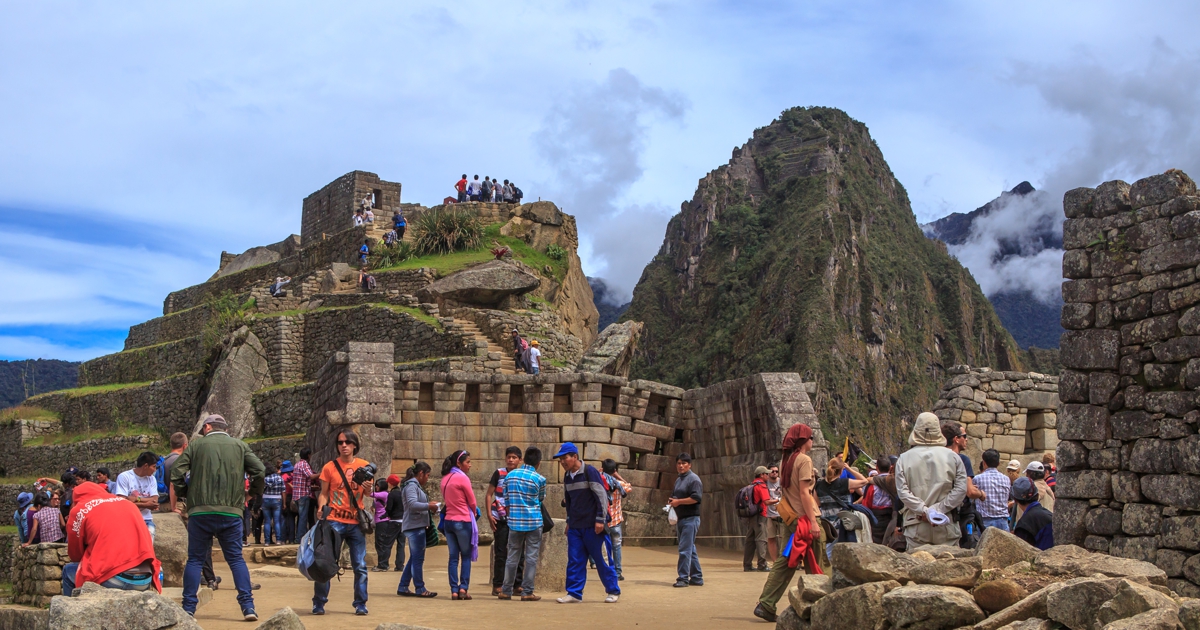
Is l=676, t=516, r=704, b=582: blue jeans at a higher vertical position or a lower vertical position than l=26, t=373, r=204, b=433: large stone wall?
lower

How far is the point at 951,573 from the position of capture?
653 centimetres

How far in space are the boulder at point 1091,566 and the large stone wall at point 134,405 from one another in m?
25.9

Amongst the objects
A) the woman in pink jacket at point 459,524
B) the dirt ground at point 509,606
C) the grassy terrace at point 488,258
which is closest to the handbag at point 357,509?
the dirt ground at point 509,606

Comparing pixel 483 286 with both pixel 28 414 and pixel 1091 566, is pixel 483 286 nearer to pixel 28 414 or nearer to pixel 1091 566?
pixel 28 414

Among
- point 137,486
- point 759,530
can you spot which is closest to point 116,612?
point 137,486

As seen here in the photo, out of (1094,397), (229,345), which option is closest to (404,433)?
(1094,397)

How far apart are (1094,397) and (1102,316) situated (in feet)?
2.13

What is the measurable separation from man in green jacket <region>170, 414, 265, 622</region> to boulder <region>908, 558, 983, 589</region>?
4.79 meters

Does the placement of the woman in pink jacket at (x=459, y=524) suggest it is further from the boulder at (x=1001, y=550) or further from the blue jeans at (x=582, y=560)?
the boulder at (x=1001, y=550)

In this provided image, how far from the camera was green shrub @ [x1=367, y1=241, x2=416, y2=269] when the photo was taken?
33219 mm

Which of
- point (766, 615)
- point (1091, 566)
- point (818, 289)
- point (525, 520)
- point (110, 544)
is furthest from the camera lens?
point (818, 289)

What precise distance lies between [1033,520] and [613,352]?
17.1 metres

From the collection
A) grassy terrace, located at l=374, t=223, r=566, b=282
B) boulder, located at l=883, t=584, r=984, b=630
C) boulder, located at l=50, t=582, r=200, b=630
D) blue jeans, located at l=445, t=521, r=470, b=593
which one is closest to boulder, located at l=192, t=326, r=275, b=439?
grassy terrace, located at l=374, t=223, r=566, b=282

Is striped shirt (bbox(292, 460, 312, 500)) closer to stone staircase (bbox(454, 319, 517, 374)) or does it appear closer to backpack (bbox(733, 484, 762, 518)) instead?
backpack (bbox(733, 484, 762, 518))
